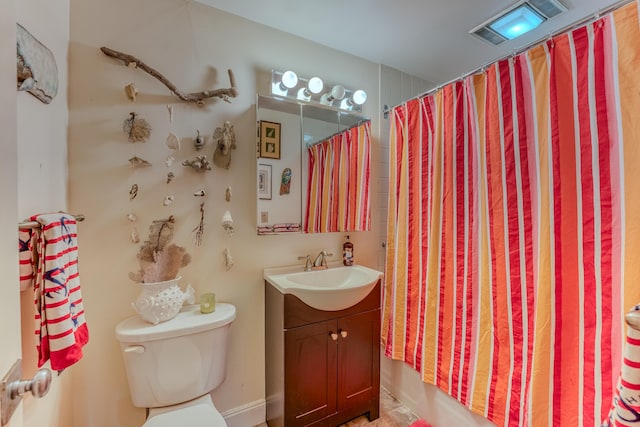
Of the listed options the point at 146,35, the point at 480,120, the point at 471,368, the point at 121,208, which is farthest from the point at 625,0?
the point at 121,208

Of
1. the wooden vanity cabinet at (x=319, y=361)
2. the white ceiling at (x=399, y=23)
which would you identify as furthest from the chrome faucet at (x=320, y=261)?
the white ceiling at (x=399, y=23)

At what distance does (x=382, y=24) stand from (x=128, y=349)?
211 cm

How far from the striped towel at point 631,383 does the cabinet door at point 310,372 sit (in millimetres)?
1085

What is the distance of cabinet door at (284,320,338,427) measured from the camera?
1.42m

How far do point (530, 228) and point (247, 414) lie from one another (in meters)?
1.77

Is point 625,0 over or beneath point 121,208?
over

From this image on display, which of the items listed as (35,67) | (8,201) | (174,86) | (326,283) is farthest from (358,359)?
(35,67)

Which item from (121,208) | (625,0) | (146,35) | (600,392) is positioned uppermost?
(146,35)

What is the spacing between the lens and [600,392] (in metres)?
0.98

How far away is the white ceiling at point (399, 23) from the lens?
4.78 feet

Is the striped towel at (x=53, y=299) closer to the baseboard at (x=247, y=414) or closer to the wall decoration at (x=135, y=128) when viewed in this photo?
the wall decoration at (x=135, y=128)

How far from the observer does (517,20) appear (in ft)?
5.16

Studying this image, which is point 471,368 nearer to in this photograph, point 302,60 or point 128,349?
point 128,349

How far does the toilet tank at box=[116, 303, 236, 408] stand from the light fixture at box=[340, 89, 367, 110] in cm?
149
